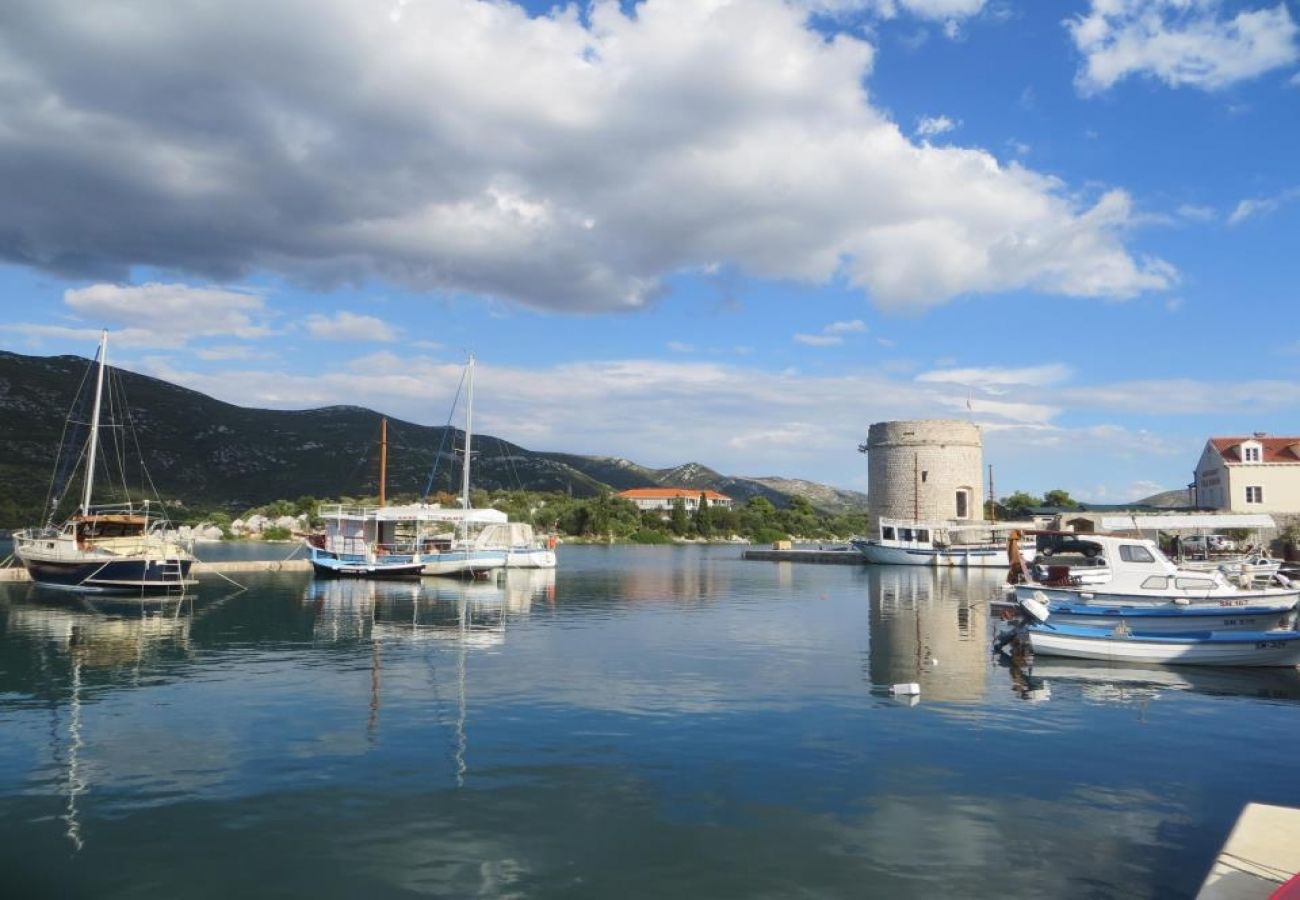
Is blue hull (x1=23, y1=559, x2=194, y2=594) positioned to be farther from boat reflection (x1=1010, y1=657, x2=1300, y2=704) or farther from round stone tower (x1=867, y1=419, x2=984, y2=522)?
round stone tower (x1=867, y1=419, x2=984, y2=522)

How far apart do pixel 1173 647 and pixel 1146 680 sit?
2350mm

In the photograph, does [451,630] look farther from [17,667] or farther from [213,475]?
[213,475]

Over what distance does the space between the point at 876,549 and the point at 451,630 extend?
51.3 metres

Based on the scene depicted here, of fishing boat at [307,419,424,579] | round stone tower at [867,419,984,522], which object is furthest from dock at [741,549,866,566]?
fishing boat at [307,419,424,579]

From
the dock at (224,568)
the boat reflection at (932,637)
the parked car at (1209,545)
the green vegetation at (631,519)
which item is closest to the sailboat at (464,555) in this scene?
the dock at (224,568)

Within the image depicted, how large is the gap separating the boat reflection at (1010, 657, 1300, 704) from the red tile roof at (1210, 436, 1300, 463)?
1776 inches

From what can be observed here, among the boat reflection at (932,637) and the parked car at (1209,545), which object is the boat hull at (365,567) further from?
the parked car at (1209,545)

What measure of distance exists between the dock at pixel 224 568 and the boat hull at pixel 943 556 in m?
43.2

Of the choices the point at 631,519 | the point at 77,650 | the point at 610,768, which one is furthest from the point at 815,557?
the point at 610,768

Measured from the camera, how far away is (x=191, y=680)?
1912 cm

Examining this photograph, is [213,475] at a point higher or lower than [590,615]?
higher

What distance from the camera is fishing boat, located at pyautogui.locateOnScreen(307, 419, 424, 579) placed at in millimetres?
48688

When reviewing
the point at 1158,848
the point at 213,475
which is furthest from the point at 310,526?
the point at 1158,848

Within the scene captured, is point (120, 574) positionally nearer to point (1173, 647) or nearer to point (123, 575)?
point (123, 575)
